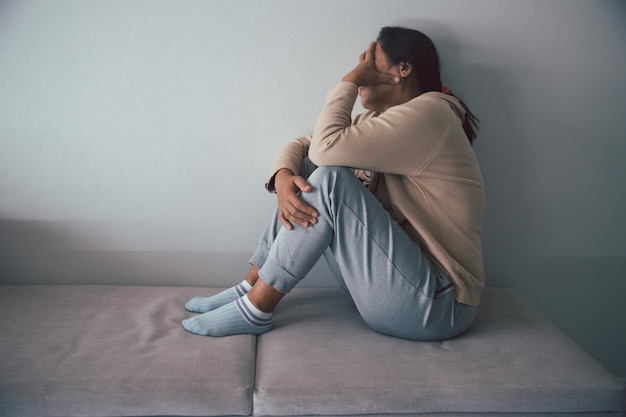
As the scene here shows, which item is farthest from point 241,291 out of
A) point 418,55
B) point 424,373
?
point 418,55

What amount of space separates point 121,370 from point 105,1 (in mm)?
1086

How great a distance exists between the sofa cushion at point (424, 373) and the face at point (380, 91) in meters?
0.65

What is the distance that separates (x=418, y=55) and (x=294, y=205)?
581 millimetres

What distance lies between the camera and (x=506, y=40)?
1785mm

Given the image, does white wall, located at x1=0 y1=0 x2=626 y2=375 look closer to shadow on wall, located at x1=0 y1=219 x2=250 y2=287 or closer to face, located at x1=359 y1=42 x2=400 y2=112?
shadow on wall, located at x1=0 y1=219 x2=250 y2=287

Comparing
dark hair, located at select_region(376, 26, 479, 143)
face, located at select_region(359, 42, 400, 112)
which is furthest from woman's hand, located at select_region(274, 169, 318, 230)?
dark hair, located at select_region(376, 26, 479, 143)

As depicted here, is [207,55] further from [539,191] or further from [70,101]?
[539,191]

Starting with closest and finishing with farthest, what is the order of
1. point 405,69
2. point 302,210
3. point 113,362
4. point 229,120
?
point 113,362
point 302,210
point 405,69
point 229,120

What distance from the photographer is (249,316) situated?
4.83 feet

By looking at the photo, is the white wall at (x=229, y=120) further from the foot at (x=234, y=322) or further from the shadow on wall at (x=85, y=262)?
the foot at (x=234, y=322)

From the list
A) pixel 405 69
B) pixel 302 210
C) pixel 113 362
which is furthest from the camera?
pixel 405 69

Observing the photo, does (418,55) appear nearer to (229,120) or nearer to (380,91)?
(380,91)

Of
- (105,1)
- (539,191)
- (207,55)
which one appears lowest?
(539,191)

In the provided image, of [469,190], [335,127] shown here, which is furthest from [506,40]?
[335,127]
